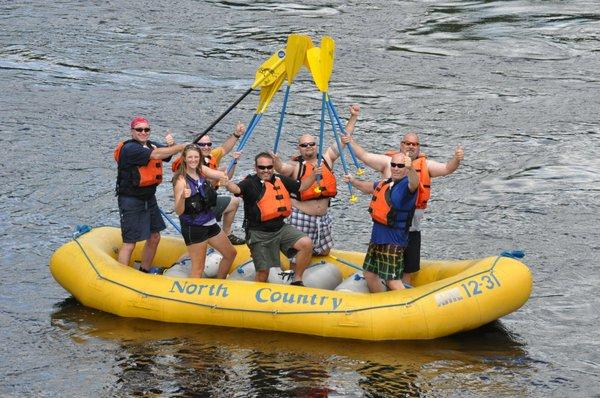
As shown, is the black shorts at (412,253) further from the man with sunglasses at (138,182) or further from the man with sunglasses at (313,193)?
the man with sunglasses at (138,182)

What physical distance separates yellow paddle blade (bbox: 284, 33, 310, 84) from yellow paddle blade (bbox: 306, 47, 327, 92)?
77mm

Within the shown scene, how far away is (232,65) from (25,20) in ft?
19.7

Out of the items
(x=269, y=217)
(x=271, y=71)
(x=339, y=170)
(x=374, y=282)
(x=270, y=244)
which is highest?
(x=271, y=71)

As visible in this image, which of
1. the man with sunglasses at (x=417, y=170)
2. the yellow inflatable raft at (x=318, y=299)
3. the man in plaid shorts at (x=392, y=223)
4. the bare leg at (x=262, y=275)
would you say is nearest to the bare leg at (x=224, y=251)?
the yellow inflatable raft at (x=318, y=299)

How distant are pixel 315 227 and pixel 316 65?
1.49 m

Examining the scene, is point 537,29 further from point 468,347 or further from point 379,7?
point 468,347

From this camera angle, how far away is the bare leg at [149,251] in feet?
35.9

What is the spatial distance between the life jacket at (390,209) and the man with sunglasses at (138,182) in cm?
190

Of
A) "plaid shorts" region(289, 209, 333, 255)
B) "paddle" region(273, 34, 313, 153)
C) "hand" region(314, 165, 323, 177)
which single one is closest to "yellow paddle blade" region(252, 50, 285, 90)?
"paddle" region(273, 34, 313, 153)

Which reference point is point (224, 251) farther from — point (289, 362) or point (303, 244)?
point (289, 362)

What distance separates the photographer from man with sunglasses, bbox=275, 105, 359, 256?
10.5 meters

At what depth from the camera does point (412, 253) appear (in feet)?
33.9

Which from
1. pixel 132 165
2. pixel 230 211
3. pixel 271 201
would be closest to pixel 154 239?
pixel 132 165

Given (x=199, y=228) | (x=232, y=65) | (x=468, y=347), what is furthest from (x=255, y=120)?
(x=232, y=65)
